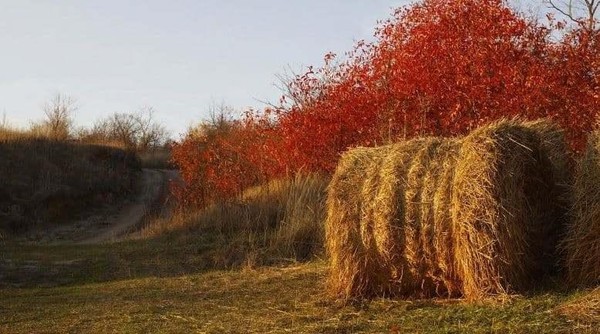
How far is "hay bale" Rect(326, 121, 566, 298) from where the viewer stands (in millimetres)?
6320

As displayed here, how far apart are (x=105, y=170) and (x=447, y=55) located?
26.5m

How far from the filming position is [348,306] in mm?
6945

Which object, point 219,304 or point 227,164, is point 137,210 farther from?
point 219,304

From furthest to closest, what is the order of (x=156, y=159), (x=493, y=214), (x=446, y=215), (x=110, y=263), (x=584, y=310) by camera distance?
1. (x=156, y=159)
2. (x=110, y=263)
3. (x=446, y=215)
4. (x=493, y=214)
5. (x=584, y=310)

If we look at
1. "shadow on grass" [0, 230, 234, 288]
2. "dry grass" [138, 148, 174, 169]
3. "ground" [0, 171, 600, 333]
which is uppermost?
"dry grass" [138, 148, 174, 169]

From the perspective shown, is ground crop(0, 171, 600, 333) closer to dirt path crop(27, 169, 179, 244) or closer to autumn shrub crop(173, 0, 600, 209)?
autumn shrub crop(173, 0, 600, 209)

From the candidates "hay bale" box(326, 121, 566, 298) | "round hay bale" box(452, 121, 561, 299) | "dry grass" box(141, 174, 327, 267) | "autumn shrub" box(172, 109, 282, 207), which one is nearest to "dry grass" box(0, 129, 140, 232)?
"autumn shrub" box(172, 109, 282, 207)

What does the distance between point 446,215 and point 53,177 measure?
29.5 m

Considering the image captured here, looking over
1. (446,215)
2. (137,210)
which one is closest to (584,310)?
(446,215)

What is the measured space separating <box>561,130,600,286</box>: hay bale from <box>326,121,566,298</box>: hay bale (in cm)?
40

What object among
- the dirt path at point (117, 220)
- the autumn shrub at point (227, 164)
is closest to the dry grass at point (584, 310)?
the autumn shrub at point (227, 164)

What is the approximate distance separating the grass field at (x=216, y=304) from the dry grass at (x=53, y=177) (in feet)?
51.3

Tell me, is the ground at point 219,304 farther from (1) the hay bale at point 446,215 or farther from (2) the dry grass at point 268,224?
(2) the dry grass at point 268,224

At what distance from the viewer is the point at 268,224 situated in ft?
43.0
